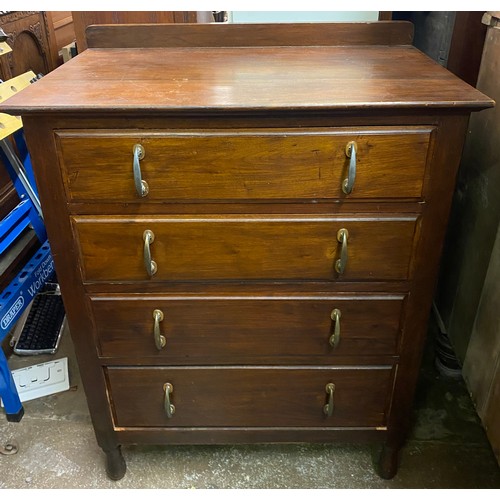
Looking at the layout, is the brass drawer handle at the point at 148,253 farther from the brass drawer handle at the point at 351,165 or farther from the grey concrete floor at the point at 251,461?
the grey concrete floor at the point at 251,461

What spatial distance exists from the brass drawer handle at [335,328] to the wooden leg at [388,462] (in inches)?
14.1

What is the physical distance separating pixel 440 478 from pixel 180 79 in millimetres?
1089

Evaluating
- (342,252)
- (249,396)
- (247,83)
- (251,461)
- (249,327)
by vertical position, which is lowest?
(251,461)

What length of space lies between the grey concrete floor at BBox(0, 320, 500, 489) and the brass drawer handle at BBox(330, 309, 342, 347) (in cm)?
45

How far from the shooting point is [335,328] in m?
1.00

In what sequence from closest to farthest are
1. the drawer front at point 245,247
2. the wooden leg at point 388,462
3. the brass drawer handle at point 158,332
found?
the drawer front at point 245,247 → the brass drawer handle at point 158,332 → the wooden leg at point 388,462

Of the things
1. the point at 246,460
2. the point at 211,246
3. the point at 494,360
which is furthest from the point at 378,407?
the point at 211,246

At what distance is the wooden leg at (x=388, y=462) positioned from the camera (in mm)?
1208

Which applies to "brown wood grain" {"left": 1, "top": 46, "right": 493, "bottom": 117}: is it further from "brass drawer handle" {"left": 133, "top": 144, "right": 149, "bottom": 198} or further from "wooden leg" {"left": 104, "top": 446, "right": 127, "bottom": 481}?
"wooden leg" {"left": 104, "top": 446, "right": 127, "bottom": 481}

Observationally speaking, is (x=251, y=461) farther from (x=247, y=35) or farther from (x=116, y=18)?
(x=116, y=18)

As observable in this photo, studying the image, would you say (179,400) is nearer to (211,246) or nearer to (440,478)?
(211,246)

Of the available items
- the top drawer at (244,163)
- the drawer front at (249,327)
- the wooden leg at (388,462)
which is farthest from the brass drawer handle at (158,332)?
the wooden leg at (388,462)

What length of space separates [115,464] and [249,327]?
53 cm

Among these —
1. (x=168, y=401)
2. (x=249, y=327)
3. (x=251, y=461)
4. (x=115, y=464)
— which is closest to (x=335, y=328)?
(x=249, y=327)
